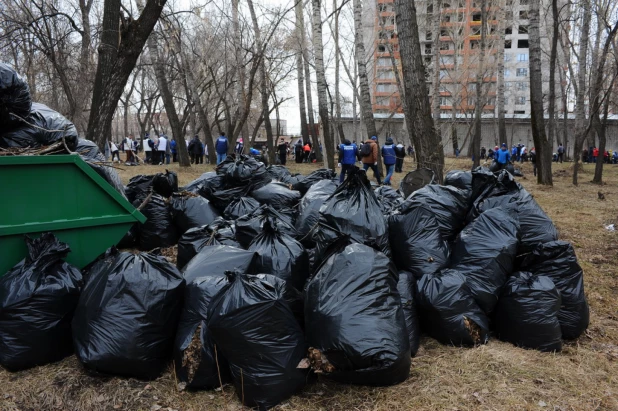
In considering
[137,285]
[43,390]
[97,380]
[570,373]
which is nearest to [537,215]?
[570,373]

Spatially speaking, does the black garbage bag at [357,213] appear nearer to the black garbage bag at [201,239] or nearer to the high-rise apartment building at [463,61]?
the black garbage bag at [201,239]

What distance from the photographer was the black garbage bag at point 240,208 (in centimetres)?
477

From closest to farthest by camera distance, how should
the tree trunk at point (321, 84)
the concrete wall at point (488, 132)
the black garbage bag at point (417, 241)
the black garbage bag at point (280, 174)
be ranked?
the black garbage bag at point (417, 241) < the black garbage bag at point (280, 174) < the tree trunk at point (321, 84) < the concrete wall at point (488, 132)

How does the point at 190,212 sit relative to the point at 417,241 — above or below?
above

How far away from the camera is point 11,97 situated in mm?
3125

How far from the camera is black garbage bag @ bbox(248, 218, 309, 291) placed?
3.12 meters

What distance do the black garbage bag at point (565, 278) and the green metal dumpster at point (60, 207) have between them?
305cm

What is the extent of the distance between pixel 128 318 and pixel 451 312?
198 centimetres

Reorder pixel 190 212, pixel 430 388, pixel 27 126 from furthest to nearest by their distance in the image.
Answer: pixel 190 212 < pixel 27 126 < pixel 430 388

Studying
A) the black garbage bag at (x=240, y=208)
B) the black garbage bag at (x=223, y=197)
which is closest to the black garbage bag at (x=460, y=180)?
the black garbage bag at (x=240, y=208)

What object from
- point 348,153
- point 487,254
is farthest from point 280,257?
point 348,153

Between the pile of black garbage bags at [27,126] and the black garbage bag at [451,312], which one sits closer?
the black garbage bag at [451,312]

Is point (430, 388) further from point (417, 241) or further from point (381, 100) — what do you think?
point (381, 100)

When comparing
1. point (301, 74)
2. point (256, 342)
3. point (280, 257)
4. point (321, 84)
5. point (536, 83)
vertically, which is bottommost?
point (256, 342)
